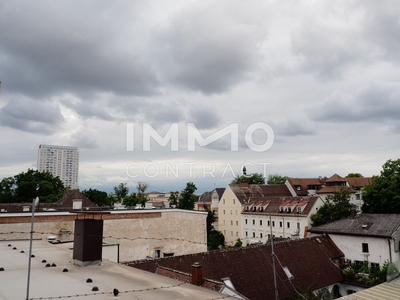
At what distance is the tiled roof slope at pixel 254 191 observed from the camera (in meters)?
47.2

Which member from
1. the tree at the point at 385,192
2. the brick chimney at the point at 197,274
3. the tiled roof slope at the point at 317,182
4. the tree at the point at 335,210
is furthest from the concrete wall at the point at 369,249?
the tiled roof slope at the point at 317,182

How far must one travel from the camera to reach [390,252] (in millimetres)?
21656

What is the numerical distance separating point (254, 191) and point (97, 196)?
28033 millimetres

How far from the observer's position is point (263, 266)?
17469mm

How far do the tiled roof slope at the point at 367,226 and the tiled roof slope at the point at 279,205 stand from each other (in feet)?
34.6

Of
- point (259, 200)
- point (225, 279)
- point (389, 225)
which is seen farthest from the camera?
point (259, 200)

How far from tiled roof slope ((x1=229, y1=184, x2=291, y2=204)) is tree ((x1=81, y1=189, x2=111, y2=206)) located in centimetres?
2414

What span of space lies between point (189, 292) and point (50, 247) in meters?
9.46

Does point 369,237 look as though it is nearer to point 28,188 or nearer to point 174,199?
point 174,199

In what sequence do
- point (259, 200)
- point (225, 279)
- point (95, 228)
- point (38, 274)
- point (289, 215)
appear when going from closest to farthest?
point (38, 274) < point (95, 228) < point (225, 279) < point (289, 215) < point (259, 200)

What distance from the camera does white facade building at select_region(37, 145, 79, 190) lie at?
13775 cm

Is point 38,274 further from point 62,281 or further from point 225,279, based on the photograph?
point 225,279

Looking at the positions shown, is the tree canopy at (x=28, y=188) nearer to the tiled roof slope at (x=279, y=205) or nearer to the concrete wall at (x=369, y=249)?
the tiled roof slope at (x=279, y=205)

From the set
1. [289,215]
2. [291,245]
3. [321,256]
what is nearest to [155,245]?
[291,245]
